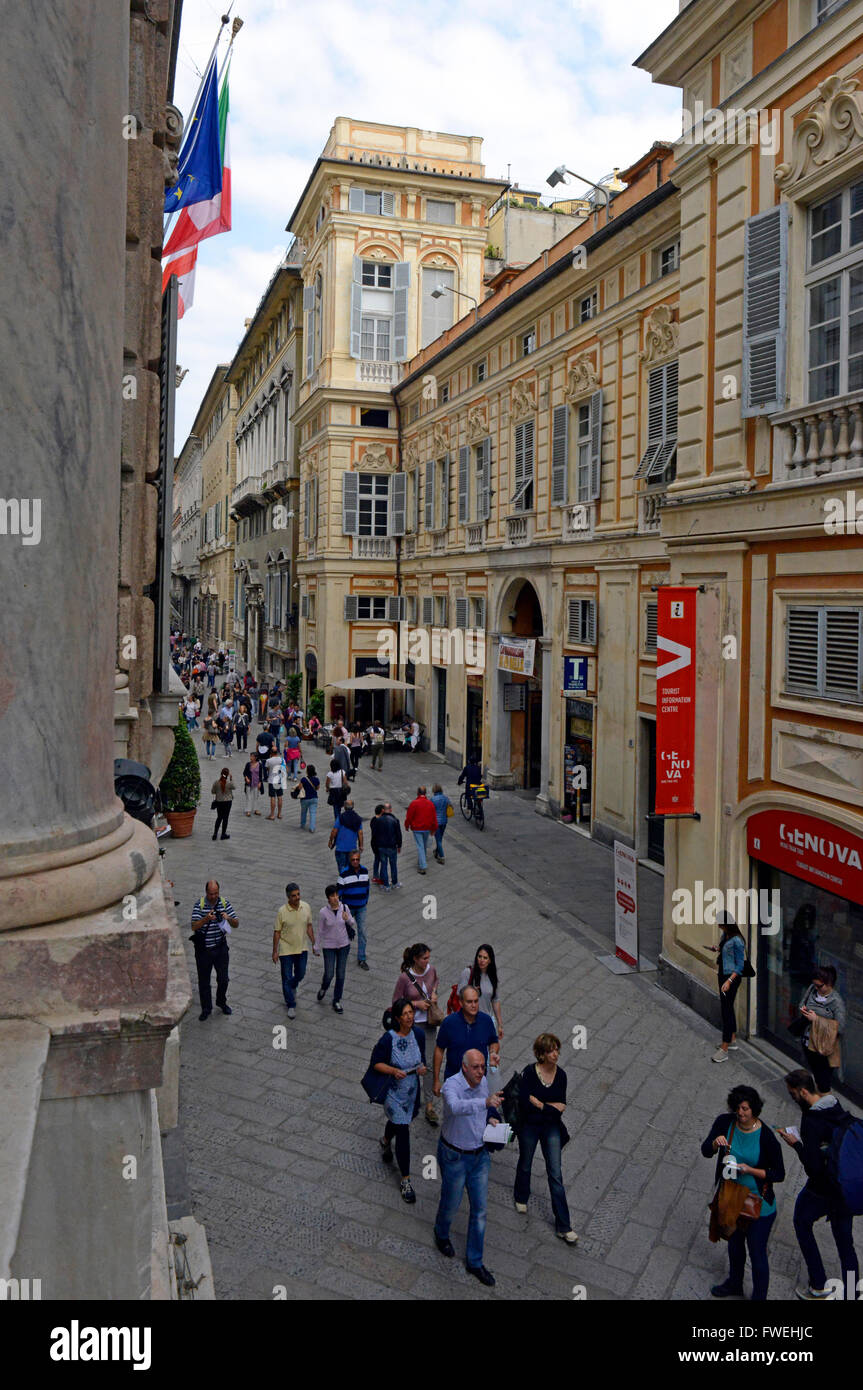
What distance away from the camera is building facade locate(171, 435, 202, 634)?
94.4 metres

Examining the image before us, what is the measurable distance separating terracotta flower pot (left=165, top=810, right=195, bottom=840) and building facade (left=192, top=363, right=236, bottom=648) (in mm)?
48113

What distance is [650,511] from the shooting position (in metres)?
17.7

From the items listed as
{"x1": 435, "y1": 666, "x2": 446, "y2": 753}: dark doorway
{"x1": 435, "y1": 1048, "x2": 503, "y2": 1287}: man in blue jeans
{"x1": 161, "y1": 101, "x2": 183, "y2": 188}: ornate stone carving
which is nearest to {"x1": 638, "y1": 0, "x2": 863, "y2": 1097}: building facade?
{"x1": 435, "y1": 1048, "x2": 503, "y2": 1287}: man in blue jeans

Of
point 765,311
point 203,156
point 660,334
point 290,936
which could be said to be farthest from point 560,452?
point 290,936

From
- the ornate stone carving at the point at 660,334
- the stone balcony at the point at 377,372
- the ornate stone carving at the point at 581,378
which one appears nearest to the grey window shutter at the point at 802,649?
the ornate stone carving at the point at 660,334

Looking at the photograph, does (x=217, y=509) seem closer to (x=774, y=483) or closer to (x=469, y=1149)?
(x=774, y=483)

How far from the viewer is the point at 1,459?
108 inches

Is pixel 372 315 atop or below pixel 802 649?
atop

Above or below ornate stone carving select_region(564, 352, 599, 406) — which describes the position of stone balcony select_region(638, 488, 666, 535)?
below

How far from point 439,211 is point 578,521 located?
21.3 meters

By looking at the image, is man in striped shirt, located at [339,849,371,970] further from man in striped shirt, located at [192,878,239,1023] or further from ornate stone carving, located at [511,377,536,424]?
ornate stone carving, located at [511,377,536,424]

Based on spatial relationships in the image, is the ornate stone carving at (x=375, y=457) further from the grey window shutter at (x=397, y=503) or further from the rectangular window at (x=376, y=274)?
the rectangular window at (x=376, y=274)

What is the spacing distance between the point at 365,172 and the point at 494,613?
62.5ft
